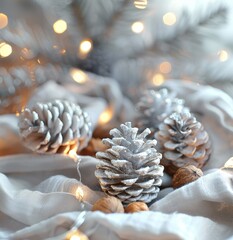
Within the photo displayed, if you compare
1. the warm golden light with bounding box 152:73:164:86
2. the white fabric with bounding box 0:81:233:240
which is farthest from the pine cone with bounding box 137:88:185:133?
the warm golden light with bounding box 152:73:164:86

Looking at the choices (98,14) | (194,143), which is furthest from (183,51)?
(194,143)

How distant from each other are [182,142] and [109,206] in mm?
157

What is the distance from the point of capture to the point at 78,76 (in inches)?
31.2

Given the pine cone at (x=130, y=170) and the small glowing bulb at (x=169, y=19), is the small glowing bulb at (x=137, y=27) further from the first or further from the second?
the pine cone at (x=130, y=170)

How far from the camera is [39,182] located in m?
0.56

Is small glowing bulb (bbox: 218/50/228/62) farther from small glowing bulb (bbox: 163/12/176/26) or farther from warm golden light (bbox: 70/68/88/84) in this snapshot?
warm golden light (bbox: 70/68/88/84)

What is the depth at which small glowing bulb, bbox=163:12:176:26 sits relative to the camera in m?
0.85

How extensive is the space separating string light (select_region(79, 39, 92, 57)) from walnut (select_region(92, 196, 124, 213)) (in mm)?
428

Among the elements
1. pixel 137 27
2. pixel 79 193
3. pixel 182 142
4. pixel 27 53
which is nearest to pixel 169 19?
pixel 137 27

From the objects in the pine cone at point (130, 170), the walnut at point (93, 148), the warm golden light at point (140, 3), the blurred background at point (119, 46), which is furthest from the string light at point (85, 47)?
the pine cone at point (130, 170)

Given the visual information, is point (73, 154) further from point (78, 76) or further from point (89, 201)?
point (78, 76)

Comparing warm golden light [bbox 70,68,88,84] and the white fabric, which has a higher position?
warm golden light [bbox 70,68,88,84]

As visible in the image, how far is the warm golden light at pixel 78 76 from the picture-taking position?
2.58 feet

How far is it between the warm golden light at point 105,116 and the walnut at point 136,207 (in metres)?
0.27
